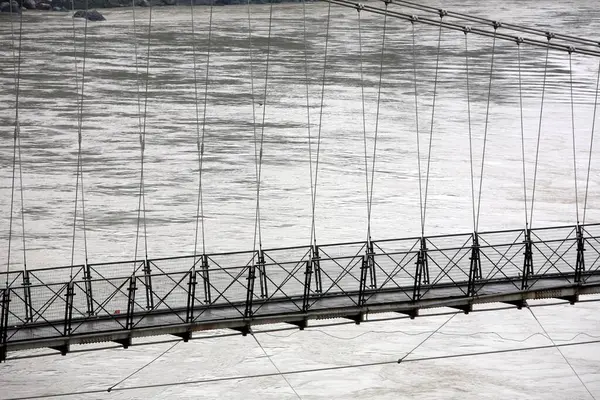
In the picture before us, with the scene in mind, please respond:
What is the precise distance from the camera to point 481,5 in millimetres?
81812

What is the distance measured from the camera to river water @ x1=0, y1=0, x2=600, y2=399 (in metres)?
24.4

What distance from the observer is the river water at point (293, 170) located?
80.0 feet

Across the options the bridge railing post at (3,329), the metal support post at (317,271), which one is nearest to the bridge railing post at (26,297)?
the bridge railing post at (3,329)

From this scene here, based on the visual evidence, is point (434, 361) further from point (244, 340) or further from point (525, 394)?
point (244, 340)

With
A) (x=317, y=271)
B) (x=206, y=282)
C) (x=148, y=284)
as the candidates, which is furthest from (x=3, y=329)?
(x=317, y=271)

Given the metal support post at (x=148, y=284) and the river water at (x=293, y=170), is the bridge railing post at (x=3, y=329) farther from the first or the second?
the river water at (x=293, y=170)

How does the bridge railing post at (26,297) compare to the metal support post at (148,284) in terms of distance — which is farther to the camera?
the metal support post at (148,284)

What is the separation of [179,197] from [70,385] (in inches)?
502

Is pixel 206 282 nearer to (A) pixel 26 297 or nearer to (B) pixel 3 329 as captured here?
(A) pixel 26 297

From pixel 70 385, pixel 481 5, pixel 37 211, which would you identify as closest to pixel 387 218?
pixel 37 211

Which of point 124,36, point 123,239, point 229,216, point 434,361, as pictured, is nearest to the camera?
point 434,361

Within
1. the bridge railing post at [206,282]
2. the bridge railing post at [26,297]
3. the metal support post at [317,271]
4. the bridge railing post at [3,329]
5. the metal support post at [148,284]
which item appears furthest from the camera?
the metal support post at [317,271]

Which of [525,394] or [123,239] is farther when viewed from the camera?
[123,239]

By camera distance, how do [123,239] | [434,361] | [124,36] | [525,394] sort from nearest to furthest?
[525,394], [434,361], [123,239], [124,36]
